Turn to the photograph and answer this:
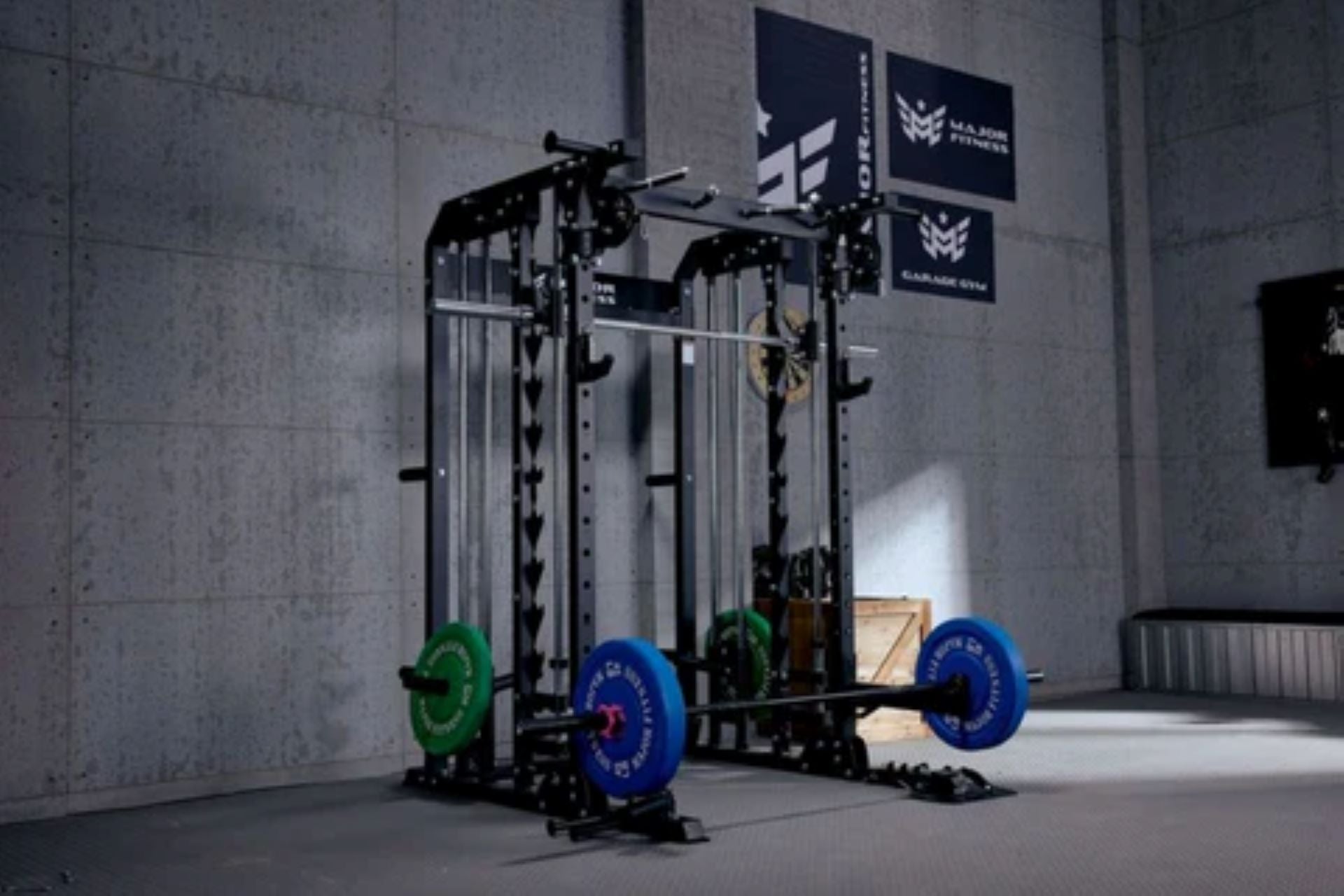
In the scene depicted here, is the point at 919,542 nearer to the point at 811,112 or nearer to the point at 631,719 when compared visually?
the point at 811,112

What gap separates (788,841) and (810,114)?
3.91 meters

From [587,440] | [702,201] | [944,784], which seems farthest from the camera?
[702,201]

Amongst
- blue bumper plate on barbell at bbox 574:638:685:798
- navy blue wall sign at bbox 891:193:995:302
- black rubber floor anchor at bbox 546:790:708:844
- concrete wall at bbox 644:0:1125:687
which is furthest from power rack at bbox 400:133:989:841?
navy blue wall sign at bbox 891:193:995:302

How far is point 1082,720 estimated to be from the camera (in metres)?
6.57

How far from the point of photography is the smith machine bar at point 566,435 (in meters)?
4.27

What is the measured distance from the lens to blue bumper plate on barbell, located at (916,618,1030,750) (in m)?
4.55

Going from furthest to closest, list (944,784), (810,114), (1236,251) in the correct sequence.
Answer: (1236,251) → (810,114) → (944,784)

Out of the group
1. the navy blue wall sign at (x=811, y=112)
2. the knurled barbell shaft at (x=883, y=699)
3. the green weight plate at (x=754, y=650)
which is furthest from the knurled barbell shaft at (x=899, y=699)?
the navy blue wall sign at (x=811, y=112)

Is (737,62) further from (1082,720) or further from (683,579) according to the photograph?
(1082,720)

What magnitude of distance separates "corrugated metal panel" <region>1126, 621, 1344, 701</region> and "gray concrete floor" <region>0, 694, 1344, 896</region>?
1871 millimetres

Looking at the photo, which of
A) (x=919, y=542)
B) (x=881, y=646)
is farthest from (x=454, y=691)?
(x=919, y=542)

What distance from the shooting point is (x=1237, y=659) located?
7383 mm

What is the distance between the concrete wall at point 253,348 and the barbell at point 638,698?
2.31ft

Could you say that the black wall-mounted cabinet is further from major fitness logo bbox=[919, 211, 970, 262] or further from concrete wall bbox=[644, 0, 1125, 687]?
major fitness logo bbox=[919, 211, 970, 262]
